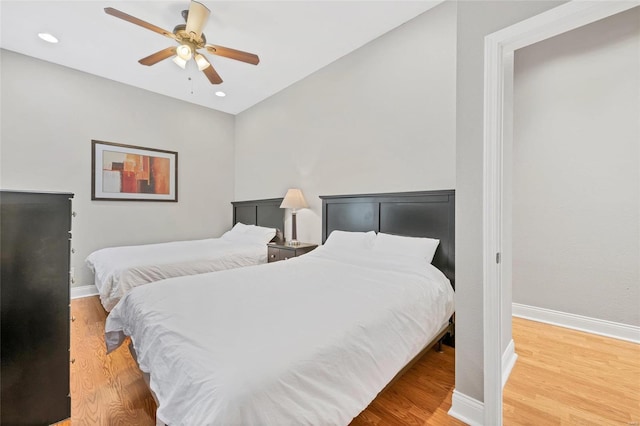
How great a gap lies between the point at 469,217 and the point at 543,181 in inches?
77.4

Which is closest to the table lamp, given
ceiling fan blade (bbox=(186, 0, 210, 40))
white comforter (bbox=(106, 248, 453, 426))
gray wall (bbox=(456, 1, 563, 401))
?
white comforter (bbox=(106, 248, 453, 426))

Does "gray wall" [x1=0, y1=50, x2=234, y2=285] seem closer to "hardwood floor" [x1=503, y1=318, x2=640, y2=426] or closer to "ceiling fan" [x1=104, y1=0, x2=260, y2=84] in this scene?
"ceiling fan" [x1=104, y1=0, x2=260, y2=84]

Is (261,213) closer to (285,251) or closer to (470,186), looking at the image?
(285,251)

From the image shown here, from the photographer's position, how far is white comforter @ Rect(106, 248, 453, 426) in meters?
0.91

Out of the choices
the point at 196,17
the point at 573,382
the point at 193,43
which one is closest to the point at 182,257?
the point at 193,43

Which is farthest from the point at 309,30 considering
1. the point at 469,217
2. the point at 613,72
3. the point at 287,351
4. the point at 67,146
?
the point at 67,146

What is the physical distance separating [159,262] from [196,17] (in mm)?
2310

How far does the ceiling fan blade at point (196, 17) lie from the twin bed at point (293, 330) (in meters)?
2.17

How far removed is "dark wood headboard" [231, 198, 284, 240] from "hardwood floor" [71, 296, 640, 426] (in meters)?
2.46

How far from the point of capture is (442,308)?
1.95 metres

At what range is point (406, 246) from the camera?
244 cm

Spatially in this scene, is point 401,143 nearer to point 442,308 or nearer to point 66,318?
point 442,308

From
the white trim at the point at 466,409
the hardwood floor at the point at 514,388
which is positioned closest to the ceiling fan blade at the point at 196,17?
the hardwood floor at the point at 514,388

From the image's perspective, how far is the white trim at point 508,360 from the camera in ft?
6.19
